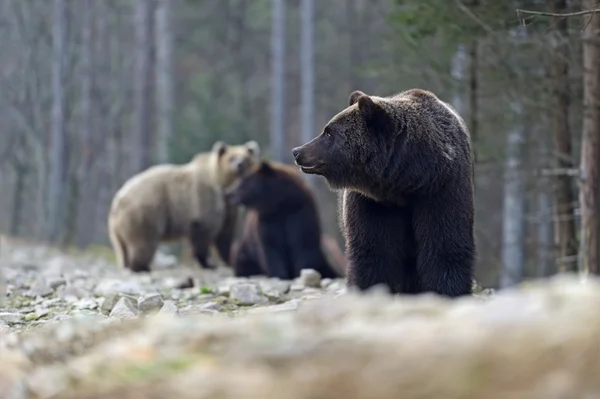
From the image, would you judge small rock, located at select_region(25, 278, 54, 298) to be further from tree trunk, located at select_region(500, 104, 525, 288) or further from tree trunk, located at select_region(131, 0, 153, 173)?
tree trunk, located at select_region(131, 0, 153, 173)

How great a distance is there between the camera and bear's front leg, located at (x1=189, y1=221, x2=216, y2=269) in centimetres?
1566

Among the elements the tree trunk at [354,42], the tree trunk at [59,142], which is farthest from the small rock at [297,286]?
the tree trunk at [354,42]

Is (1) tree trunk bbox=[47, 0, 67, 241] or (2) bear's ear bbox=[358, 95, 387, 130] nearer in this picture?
(2) bear's ear bbox=[358, 95, 387, 130]

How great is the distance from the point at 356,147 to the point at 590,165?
407 centimetres

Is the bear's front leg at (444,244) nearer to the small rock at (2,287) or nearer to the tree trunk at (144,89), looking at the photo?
the small rock at (2,287)

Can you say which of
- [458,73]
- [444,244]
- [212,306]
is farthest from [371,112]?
[458,73]

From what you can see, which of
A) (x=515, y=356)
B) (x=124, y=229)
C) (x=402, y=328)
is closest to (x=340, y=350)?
(x=402, y=328)

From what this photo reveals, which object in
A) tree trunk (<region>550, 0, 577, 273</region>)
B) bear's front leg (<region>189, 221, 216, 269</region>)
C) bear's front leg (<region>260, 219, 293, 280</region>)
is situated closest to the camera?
tree trunk (<region>550, 0, 577, 273</region>)

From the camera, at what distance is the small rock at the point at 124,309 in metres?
6.39

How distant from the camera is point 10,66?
1378 inches

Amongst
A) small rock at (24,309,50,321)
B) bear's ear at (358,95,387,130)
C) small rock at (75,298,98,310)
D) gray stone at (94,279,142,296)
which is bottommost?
gray stone at (94,279,142,296)

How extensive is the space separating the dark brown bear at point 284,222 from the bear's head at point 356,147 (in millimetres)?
6165

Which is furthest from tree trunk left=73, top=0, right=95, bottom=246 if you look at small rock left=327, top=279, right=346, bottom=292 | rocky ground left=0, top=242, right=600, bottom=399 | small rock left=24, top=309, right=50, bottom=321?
rocky ground left=0, top=242, right=600, bottom=399

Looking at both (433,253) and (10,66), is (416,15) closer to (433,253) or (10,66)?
(433,253)
